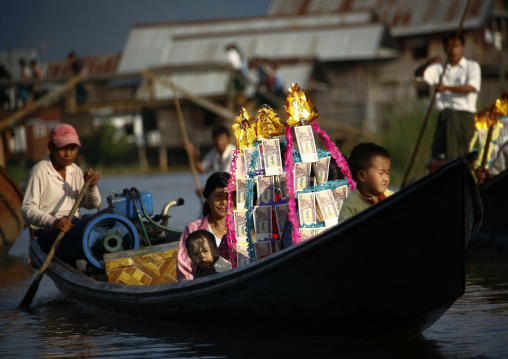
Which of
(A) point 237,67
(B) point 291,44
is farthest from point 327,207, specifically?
(B) point 291,44

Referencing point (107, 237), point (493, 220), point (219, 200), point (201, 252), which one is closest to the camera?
point (201, 252)

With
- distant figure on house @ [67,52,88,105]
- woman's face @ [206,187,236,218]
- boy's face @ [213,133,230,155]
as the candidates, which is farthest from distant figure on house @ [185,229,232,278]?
distant figure on house @ [67,52,88,105]

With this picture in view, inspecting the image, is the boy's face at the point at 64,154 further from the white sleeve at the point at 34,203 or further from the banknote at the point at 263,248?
the banknote at the point at 263,248

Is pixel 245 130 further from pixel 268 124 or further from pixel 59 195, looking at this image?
pixel 59 195

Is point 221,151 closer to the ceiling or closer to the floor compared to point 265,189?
closer to the ceiling

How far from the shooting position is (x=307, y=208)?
479 cm

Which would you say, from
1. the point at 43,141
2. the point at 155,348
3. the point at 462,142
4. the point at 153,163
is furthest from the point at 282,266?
the point at 43,141

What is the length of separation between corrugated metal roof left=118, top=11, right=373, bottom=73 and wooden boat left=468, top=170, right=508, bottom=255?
26.4m

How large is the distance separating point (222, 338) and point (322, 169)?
1.16 m

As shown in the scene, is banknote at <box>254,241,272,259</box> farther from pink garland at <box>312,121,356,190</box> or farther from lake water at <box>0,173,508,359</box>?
pink garland at <box>312,121,356,190</box>

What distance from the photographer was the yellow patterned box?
6086mm

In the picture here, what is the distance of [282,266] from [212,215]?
4.31 feet

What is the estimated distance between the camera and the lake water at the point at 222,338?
4594 millimetres

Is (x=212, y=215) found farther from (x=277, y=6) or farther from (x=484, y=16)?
(x=277, y=6)
